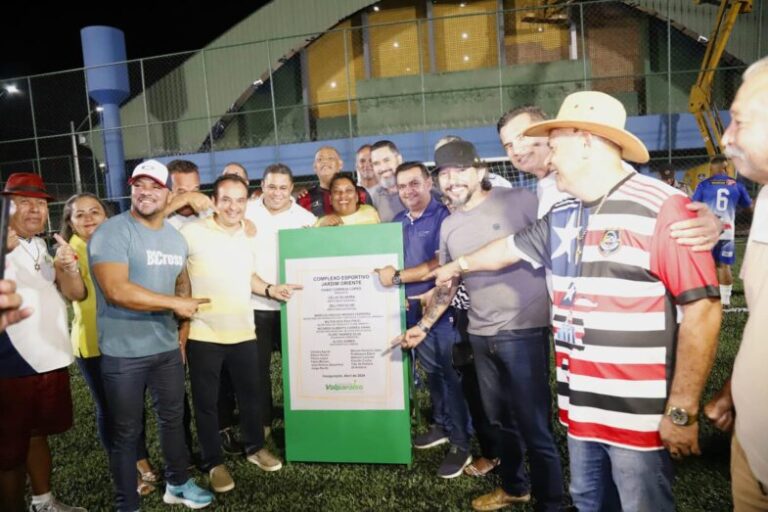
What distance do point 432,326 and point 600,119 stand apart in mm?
2107

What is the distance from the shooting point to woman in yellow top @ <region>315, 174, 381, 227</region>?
14.7 feet

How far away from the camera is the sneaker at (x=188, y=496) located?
349 centimetres

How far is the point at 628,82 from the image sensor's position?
1842 cm

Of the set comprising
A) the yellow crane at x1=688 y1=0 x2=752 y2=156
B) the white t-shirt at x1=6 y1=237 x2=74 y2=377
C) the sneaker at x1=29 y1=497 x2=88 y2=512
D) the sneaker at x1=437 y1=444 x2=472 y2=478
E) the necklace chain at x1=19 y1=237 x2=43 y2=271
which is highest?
the yellow crane at x1=688 y1=0 x2=752 y2=156

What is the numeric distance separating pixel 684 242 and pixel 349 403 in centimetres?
266

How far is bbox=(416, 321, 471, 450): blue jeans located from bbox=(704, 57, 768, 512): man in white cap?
2.19 meters

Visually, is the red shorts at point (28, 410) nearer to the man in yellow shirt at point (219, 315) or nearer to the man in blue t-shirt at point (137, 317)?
the man in blue t-shirt at point (137, 317)

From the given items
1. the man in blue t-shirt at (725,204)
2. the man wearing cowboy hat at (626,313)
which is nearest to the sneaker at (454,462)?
the man wearing cowboy hat at (626,313)

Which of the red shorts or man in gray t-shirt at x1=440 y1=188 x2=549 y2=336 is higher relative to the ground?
man in gray t-shirt at x1=440 y1=188 x2=549 y2=336

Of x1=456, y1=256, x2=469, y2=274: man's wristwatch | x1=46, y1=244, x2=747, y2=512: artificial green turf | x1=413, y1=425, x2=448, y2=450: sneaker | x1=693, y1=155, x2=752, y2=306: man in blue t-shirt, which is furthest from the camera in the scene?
x1=693, y1=155, x2=752, y2=306: man in blue t-shirt

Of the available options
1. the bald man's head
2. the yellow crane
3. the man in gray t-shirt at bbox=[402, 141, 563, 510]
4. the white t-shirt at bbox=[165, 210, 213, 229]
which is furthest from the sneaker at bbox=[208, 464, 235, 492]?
the yellow crane

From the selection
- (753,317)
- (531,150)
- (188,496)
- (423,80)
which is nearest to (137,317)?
(188,496)

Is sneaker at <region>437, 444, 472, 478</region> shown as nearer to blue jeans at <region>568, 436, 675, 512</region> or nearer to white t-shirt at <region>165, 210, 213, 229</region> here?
blue jeans at <region>568, 436, 675, 512</region>

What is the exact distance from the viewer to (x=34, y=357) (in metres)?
3.18
